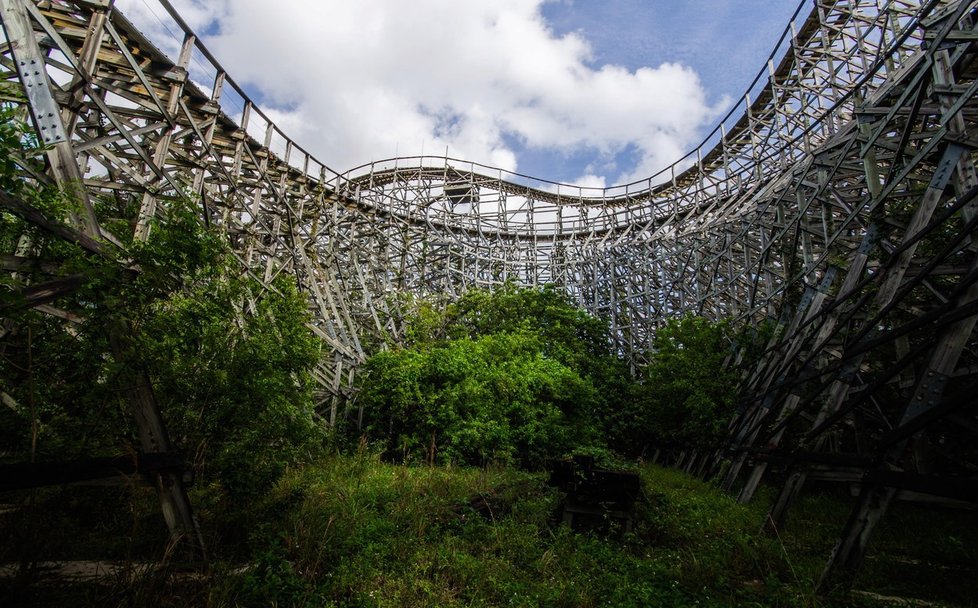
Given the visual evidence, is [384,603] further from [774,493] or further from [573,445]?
[573,445]

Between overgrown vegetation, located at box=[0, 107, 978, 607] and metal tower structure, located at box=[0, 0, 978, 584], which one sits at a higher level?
metal tower structure, located at box=[0, 0, 978, 584]

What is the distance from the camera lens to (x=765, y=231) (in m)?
11.3

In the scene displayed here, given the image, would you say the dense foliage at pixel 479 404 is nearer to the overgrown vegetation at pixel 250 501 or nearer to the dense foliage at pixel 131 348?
the overgrown vegetation at pixel 250 501

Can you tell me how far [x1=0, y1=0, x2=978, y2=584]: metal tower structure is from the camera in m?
4.68

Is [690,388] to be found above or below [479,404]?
above

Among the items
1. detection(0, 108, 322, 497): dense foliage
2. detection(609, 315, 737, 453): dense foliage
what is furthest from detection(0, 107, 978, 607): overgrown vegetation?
detection(609, 315, 737, 453): dense foliage

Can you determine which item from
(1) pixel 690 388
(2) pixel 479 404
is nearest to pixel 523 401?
Result: (2) pixel 479 404

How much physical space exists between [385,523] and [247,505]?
1615mm

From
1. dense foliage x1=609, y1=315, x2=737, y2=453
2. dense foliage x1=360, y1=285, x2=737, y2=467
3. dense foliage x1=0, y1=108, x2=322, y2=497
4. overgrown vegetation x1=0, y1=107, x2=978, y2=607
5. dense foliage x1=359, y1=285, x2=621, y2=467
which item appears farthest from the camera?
dense foliage x1=359, y1=285, x2=621, y2=467

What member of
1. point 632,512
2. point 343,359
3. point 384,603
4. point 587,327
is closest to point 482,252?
point 587,327

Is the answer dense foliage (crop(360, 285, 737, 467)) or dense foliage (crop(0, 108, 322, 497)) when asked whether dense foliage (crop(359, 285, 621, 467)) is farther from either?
dense foliage (crop(0, 108, 322, 497))

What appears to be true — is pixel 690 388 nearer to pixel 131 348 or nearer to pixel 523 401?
pixel 523 401

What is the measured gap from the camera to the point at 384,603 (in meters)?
4.20

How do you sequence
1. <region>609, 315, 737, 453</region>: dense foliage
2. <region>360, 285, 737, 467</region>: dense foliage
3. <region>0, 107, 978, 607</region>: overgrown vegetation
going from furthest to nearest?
<region>360, 285, 737, 467</region>: dense foliage < <region>609, 315, 737, 453</region>: dense foliage < <region>0, 107, 978, 607</region>: overgrown vegetation
